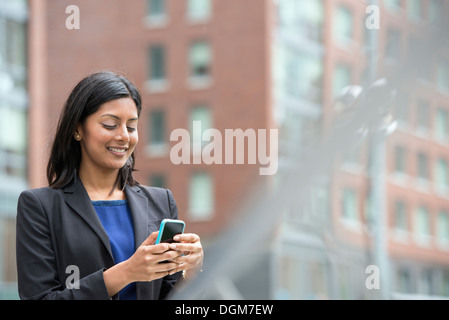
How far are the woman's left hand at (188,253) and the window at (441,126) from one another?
1548 inches

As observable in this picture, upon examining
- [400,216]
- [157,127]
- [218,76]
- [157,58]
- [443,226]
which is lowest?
[443,226]

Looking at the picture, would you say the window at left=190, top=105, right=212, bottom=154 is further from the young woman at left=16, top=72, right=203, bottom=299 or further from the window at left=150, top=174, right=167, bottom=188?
the young woman at left=16, top=72, right=203, bottom=299

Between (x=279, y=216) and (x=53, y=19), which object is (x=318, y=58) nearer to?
(x=53, y=19)

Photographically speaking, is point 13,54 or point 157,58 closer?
point 13,54

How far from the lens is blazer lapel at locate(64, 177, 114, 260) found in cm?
133

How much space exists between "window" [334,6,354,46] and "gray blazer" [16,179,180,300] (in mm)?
30706

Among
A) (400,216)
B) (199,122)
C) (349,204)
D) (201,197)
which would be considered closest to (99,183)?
(201,197)

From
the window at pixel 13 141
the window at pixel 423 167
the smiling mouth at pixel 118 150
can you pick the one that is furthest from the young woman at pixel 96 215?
the window at pixel 423 167

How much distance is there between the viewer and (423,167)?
3838 centimetres

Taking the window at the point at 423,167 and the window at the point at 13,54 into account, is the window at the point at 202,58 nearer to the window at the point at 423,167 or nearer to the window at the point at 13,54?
the window at the point at 13,54

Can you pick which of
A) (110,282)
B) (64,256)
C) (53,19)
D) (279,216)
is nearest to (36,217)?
(64,256)

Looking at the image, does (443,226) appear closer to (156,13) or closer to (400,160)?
(400,160)

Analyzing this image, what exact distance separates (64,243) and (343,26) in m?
31.8

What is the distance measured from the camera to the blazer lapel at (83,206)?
1.33 metres
